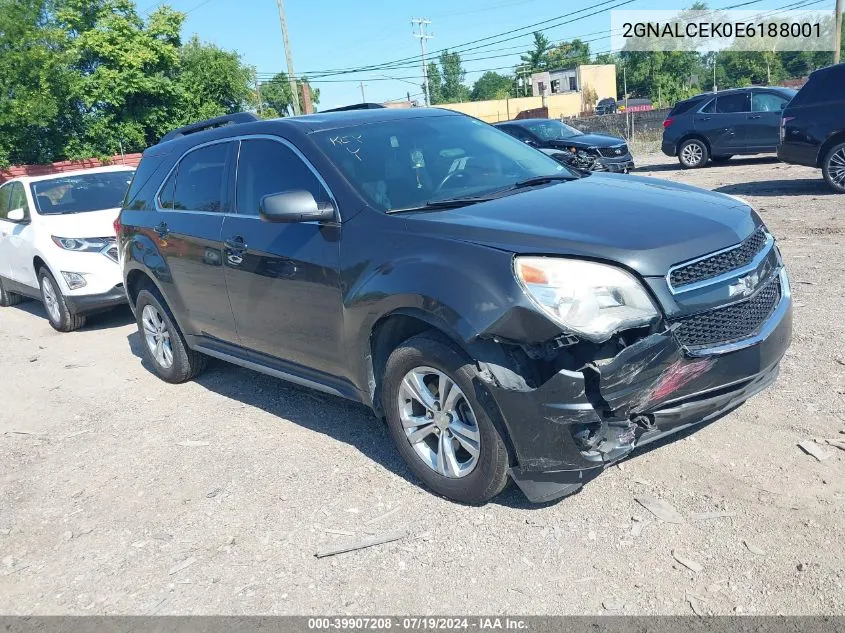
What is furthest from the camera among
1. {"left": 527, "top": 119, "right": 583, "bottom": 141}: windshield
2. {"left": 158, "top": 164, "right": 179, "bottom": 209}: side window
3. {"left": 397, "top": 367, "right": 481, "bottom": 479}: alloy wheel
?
{"left": 527, "top": 119, "right": 583, "bottom": 141}: windshield

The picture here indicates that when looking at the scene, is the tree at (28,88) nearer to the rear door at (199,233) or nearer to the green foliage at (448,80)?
the rear door at (199,233)

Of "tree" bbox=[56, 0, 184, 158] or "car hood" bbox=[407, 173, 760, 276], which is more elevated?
"tree" bbox=[56, 0, 184, 158]

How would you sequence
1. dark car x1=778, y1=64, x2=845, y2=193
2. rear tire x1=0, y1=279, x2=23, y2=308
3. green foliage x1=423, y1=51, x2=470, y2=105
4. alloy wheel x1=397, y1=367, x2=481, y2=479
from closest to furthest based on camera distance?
alloy wheel x1=397, y1=367, x2=481, y2=479
rear tire x1=0, y1=279, x2=23, y2=308
dark car x1=778, y1=64, x2=845, y2=193
green foliage x1=423, y1=51, x2=470, y2=105

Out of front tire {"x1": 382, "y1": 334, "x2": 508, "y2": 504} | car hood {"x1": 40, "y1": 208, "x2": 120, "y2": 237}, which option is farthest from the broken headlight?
car hood {"x1": 40, "y1": 208, "x2": 120, "y2": 237}

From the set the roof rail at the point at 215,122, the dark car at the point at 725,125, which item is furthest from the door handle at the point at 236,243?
the dark car at the point at 725,125

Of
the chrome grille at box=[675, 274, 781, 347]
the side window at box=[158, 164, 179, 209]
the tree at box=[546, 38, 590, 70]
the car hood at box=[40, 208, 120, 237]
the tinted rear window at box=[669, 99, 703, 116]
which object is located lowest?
the chrome grille at box=[675, 274, 781, 347]

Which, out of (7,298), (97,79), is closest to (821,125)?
(7,298)

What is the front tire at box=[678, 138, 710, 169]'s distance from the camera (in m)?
17.7

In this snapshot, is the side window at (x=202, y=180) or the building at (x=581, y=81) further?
the building at (x=581, y=81)

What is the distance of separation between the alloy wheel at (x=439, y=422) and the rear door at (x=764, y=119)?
15.3 meters

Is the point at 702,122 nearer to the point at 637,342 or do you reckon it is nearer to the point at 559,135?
the point at 559,135

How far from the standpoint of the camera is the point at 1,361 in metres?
7.71

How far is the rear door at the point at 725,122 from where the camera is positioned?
16766mm

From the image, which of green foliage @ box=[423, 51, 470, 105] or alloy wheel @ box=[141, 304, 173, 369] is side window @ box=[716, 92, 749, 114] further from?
green foliage @ box=[423, 51, 470, 105]
